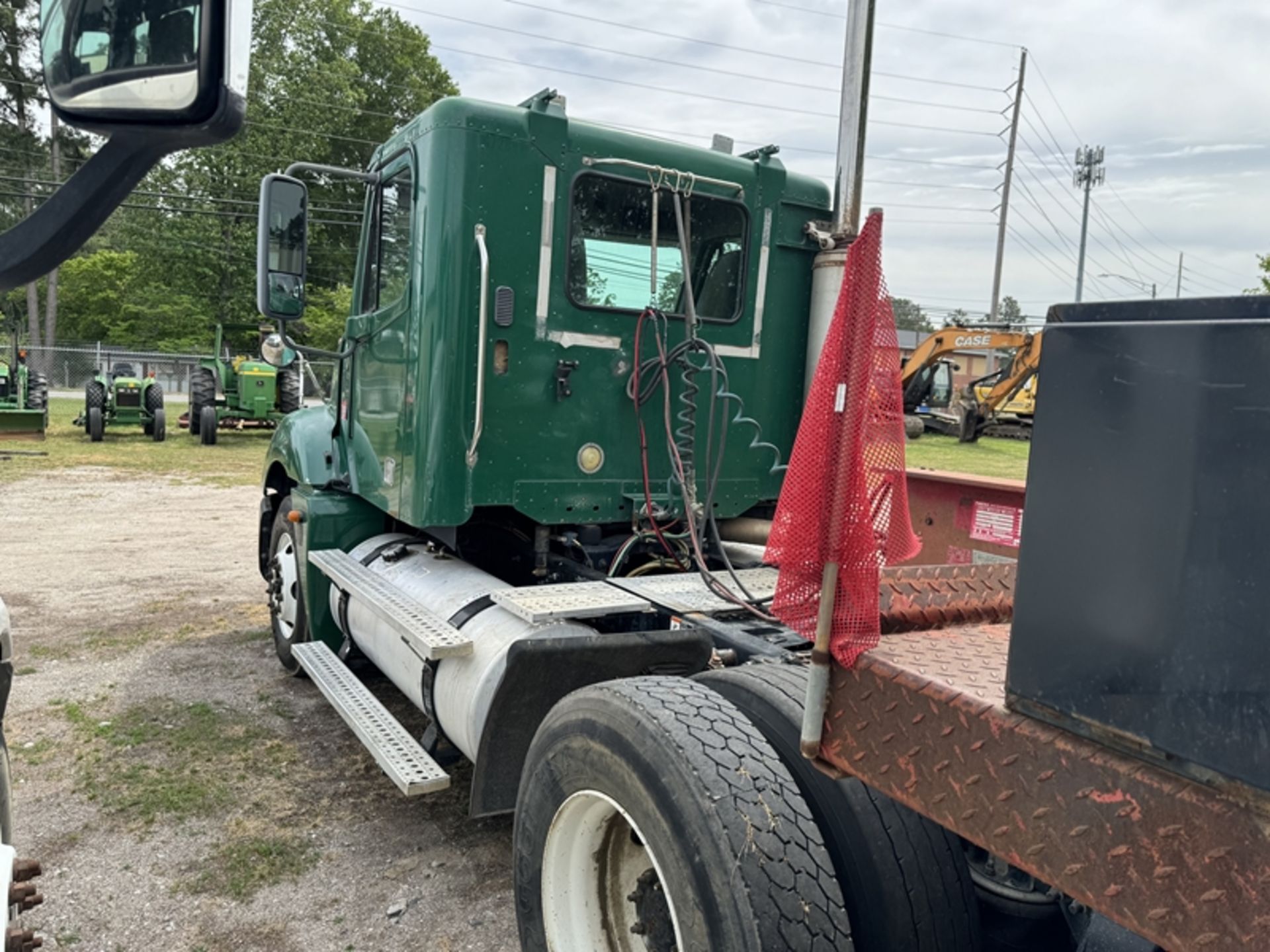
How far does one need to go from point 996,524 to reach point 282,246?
3.57m

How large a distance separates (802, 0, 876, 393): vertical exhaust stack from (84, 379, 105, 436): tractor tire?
1678 cm

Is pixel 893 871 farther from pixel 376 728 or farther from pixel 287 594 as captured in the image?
pixel 287 594

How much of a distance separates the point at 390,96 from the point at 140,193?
43.6ft

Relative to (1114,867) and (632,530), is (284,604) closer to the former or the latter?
(632,530)

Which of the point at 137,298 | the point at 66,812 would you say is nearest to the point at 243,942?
the point at 66,812

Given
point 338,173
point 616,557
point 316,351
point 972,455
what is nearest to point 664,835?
point 616,557

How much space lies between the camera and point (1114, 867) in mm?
1146

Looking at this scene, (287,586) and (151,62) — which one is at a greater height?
(151,62)

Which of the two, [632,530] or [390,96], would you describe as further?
[390,96]

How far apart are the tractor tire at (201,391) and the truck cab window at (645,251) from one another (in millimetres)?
16257

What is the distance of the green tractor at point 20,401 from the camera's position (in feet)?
54.1

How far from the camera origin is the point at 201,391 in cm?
1827

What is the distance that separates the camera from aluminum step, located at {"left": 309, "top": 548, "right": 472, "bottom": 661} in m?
3.06

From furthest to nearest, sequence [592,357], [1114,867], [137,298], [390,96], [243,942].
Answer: [390,96] → [137,298] → [592,357] → [243,942] → [1114,867]
